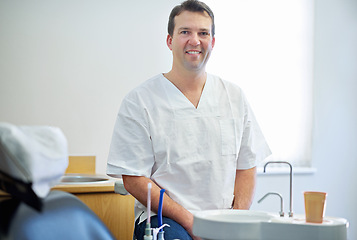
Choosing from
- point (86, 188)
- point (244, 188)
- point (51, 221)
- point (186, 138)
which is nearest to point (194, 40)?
point (186, 138)

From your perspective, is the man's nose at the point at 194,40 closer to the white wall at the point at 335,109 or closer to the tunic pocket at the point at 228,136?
the tunic pocket at the point at 228,136

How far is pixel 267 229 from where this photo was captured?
1146mm

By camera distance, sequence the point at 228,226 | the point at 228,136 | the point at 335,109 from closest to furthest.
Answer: the point at 228,226
the point at 228,136
the point at 335,109

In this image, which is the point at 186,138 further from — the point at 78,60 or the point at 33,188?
the point at 78,60

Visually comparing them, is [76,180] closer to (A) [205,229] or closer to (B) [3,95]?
(B) [3,95]

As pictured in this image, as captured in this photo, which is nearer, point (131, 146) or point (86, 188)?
point (131, 146)

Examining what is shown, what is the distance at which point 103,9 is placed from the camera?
3.02m

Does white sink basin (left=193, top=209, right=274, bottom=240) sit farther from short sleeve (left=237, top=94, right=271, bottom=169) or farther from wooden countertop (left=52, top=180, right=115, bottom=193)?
wooden countertop (left=52, top=180, right=115, bottom=193)

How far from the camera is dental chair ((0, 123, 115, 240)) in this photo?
67 centimetres

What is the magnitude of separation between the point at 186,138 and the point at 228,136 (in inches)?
7.3

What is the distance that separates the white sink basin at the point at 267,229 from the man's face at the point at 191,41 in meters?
0.92

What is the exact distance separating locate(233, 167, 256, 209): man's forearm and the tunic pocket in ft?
0.50

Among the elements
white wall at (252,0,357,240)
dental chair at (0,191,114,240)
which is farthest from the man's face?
white wall at (252,0,357,240)

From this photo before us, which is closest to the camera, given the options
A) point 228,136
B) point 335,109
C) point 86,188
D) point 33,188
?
point 33,188
